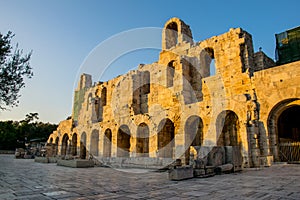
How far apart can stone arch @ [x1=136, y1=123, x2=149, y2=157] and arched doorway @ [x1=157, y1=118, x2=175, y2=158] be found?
1881mm

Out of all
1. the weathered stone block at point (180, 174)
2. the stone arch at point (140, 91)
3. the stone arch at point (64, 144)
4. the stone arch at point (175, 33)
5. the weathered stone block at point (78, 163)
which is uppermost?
the stone arch at point (175, 33)

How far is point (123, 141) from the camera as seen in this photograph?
760 inches

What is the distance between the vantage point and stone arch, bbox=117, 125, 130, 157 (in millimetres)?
18817

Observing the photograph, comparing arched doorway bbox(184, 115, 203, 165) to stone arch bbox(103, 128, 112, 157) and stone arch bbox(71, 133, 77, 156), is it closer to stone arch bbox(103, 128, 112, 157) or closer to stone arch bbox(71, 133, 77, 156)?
stone arch bbox(103, 128, 112, 157)

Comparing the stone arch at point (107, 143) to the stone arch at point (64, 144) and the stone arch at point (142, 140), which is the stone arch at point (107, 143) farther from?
the stone arch at point (64, 144)

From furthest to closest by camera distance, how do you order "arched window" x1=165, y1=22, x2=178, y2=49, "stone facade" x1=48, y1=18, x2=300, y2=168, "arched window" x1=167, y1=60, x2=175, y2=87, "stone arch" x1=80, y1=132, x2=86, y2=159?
1. "stone arch" x1=80, y1=132, x2=86, y2=159
2. "arched window" x1=165, y1=22, x2=178, y2=49
3. "arched window" x1=167, y1=60, x2=175, y2=87
4. "stone facade" x1=48, y1=18, x2=300, y2=168

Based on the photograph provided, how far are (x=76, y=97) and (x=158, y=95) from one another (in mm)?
18533

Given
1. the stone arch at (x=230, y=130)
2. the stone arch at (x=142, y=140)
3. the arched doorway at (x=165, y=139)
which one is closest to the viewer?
the stone arch at (x=230, y=130)

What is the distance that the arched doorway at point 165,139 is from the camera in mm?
15250

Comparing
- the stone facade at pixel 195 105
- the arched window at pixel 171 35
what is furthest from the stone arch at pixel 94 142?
the arched window at pixel 171 35

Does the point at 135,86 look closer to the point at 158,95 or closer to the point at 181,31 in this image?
the point at 158,95

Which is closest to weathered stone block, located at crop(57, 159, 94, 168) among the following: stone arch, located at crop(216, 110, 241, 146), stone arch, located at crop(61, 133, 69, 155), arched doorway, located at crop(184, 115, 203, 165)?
arched doorway, located at crop(184, 115, 203, 165)

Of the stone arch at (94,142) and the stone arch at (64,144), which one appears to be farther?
the stone arch at (64,144)

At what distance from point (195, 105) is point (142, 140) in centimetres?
591
